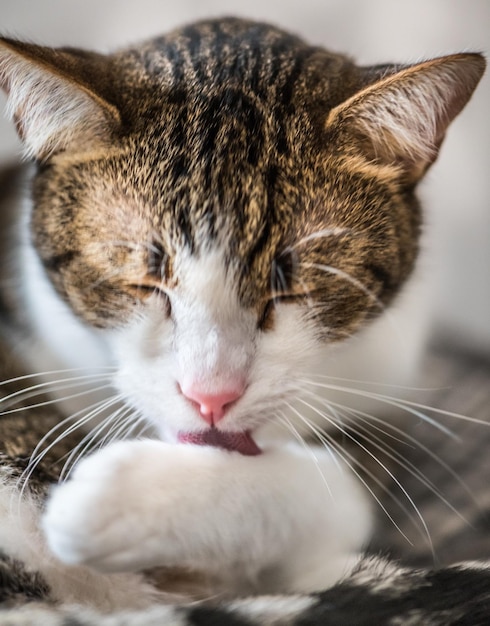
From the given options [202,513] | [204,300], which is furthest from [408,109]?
[202,513]

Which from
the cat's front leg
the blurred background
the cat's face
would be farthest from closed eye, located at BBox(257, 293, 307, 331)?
the blurred background

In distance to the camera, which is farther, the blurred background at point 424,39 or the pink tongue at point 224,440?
the blurred background at point 424,39

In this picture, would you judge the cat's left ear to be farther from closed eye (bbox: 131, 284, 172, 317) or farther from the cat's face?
closed eye (bbox: 131, 284, 172, 317)

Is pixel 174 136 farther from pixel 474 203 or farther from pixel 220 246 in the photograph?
pixel 474 203

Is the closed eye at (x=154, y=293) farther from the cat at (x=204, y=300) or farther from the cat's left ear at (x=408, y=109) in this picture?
the cat's left ear at (x=408, y=109)

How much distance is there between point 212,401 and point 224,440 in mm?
67

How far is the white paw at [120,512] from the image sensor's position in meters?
0.49

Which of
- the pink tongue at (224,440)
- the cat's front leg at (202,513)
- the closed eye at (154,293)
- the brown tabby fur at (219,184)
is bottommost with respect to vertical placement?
the cat's front leg at (202,513)

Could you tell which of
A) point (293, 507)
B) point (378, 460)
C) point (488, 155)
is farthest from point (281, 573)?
point (488, 155)

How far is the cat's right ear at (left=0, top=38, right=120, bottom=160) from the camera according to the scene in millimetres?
564

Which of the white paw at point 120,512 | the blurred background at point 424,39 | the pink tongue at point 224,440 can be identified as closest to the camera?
the white paw at point 120,512

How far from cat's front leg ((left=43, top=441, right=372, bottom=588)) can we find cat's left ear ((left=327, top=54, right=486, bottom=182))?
0.99ft

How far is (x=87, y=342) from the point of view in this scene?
2.19ft

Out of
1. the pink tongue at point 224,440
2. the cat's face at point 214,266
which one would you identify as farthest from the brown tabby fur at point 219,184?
the pink tongue at point 224,440
